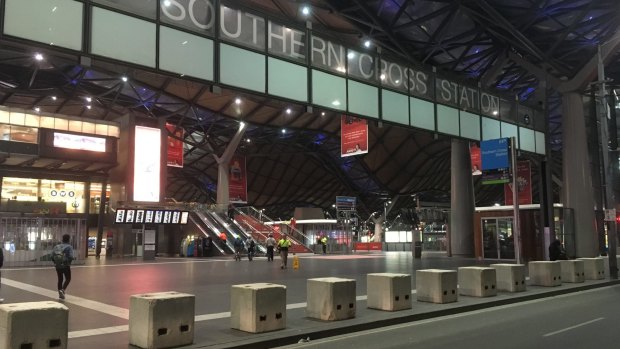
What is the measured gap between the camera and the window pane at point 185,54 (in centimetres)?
1520

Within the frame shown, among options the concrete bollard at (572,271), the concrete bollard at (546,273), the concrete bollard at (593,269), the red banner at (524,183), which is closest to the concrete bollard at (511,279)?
the concrete bollard at (546,273)

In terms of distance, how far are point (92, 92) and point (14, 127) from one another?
32.3ft

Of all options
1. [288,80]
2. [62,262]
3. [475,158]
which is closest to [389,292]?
[62,262]

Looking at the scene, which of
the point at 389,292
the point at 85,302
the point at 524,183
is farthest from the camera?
the point at 524,183

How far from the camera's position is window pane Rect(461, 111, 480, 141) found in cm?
2439

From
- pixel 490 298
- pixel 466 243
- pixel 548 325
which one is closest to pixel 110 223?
pixel 466 243

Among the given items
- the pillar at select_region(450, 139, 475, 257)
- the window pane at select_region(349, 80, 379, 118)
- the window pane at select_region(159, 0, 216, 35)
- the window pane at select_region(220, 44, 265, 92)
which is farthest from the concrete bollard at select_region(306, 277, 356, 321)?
the pillar at select_region(450, 139, 475, 257)

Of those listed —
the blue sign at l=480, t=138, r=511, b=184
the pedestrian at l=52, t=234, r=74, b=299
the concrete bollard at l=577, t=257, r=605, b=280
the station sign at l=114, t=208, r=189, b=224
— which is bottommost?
the concrete bollard at l=577, t=257, r=605, b=280

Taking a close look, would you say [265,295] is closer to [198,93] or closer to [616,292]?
[616,292]

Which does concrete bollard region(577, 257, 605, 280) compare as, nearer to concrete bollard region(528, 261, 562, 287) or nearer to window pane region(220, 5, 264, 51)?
concrete bollard region(528, 261, 562, 287)

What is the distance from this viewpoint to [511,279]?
1488 centimetres

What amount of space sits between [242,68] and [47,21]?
5.67m

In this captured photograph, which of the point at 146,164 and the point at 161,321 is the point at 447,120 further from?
the point at 146,164

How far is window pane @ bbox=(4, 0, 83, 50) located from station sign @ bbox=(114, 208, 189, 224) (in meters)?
25.6
